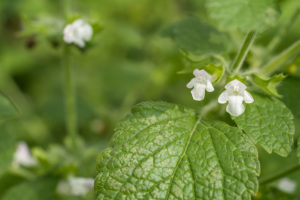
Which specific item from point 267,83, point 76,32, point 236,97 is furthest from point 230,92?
point 76,32

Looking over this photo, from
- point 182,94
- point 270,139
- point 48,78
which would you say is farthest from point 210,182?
point 48,78

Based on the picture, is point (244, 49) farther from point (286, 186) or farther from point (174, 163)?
point (286, 186)

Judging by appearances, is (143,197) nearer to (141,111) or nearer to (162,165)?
(162,165)

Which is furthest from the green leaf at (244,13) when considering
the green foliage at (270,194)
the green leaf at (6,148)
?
the green leaf at (6,148)

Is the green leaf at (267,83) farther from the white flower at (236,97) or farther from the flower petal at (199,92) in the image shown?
the flower petal at (199,92)

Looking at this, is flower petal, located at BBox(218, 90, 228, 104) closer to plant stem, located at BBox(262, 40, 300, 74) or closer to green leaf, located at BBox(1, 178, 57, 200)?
plant stem, located at BBox(262, 40, 300, 74)
